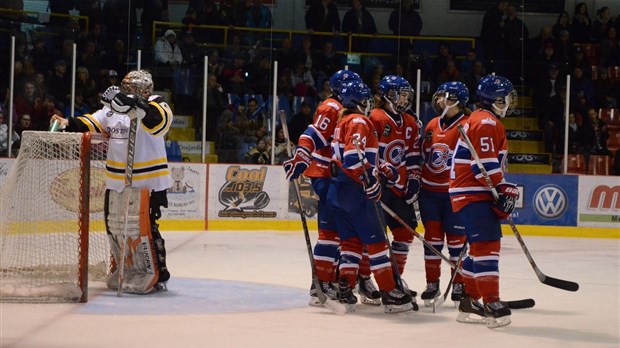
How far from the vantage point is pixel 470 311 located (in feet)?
17.5

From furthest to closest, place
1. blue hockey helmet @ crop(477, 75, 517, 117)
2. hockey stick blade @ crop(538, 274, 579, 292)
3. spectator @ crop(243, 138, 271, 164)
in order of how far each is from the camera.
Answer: spectator @ crop(243, 138, 271, 164) < hockey stick blade @ crop(538, 274, 579, 292) < blue hockey helmet @ crop(477, 75, 517, 117)

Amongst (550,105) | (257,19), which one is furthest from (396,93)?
(550,105)

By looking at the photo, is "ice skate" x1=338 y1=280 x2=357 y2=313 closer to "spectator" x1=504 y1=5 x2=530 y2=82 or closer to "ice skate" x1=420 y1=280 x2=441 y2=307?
"ice skate" x1=420 y1=280 x2=441 y2=307

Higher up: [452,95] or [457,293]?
[452,95]

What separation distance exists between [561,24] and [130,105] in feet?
29.3

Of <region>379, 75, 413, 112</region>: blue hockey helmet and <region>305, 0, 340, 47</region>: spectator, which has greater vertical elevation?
<region>305, 0, 340, 47</region>: spectator

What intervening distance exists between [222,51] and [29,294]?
5.82 m

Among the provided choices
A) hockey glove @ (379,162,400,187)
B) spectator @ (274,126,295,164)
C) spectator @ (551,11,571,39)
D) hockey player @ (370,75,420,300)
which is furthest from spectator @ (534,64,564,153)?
hockey glove @ (379,162,400,187)

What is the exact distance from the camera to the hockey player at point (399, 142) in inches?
228

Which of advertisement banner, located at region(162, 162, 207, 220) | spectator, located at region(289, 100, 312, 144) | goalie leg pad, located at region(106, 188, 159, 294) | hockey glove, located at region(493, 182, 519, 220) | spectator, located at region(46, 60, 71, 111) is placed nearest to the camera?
hockey glove, located at region(493, 182, 519, 220)

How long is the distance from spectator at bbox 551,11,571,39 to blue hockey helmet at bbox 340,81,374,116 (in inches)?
330

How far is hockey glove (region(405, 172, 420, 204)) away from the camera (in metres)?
5.79

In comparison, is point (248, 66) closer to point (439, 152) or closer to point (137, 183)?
point (137, 183)

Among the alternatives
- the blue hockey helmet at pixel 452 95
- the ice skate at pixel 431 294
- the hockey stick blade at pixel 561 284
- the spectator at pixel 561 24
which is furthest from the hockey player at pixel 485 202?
the spectator at pixel 561 24
